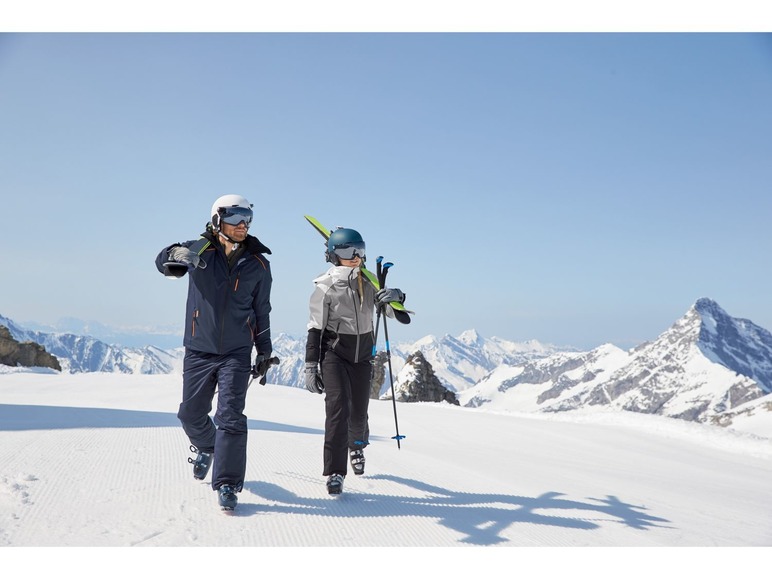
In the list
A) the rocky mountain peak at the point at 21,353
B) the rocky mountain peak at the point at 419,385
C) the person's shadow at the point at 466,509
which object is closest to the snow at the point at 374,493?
the person's shadow at the point at 466,509

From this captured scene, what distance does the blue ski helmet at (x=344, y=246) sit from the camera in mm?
5840

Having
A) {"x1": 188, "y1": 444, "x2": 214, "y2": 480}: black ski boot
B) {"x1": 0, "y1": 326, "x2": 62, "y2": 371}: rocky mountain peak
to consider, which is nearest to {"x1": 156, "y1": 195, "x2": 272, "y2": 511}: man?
{"x1": 188, "y1": 444, "x2": 214, "y2": 480}: black ski boot

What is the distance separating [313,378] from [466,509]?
1914 mm

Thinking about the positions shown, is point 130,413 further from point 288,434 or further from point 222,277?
point 222,277

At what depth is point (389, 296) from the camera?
18.3ft

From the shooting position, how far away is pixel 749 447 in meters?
11.4

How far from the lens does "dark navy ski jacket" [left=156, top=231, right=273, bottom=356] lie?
15.5 ft

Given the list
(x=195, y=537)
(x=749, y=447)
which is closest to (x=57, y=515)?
(x=195, y=537)

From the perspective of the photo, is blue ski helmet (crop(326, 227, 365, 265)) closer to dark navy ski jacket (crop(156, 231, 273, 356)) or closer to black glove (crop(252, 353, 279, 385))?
dark navy ski jacket (crop(156, 231, 273, 356))

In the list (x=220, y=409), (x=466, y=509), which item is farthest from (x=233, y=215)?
(x=466, y=509)

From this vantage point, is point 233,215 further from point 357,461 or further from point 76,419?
point 76,419

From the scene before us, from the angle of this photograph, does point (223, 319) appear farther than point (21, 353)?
No

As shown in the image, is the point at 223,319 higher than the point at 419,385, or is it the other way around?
the point at 223,319

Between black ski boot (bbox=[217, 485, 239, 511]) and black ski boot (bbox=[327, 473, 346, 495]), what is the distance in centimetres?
97
